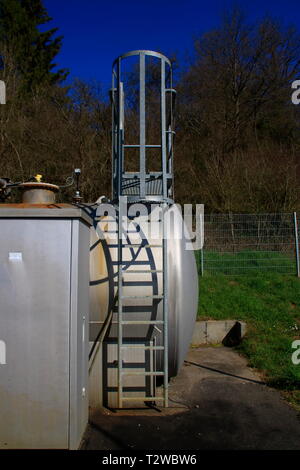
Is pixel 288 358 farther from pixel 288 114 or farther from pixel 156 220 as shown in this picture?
pixel 288 114

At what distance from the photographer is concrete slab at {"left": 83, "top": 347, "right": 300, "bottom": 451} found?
352cm

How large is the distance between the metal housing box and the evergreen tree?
15196 millimetres

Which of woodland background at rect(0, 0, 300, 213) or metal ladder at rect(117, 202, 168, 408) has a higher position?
woodland background at rect(0, 0, 300, 213)

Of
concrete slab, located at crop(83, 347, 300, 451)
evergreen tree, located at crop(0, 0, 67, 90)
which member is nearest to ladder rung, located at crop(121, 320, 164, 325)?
concrete slab, located at crop(83, 347, 300, 451)

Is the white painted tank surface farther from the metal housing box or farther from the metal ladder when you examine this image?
the metal housing box

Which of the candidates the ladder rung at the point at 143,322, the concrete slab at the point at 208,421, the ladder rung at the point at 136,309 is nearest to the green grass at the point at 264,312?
the concrete slab at the point at 208,421

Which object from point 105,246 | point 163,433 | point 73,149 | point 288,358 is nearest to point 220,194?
point 73,149

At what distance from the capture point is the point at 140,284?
13.6 ft

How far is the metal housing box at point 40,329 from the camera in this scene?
3.30 meters

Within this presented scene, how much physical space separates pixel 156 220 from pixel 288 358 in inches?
125

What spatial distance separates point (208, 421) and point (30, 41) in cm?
2187

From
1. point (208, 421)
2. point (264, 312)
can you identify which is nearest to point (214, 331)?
point (264, 312)

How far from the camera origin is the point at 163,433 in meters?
3.68

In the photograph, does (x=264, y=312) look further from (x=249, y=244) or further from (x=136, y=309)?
(x=136, y=309)
